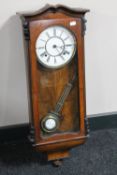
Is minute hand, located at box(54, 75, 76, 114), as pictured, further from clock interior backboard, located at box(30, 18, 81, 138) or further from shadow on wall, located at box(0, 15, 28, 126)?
shadow on wall, located at box(0, 15, 28, 126)

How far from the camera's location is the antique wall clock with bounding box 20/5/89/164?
1.25 meters

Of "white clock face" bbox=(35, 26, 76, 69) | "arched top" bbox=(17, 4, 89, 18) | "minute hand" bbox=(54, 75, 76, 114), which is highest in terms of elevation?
"arched top" bbox=(17, 4, 89, 18)

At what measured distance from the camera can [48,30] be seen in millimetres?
1271

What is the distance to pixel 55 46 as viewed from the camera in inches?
51.1

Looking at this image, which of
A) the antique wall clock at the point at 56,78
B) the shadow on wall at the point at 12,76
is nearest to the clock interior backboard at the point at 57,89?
the antique wall clock at the point at 56,78

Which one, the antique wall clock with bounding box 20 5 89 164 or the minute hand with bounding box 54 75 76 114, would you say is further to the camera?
the minute hand with bounding box 54 75 76 114

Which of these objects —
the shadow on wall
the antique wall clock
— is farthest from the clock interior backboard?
the shadow on wall

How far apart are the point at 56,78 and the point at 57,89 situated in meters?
0.05

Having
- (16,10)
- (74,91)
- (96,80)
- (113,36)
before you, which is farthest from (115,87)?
(16,10)

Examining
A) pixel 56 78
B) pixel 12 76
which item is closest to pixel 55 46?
pixel 56 78

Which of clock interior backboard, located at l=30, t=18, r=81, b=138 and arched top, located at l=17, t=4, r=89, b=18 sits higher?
arched top, located at l=17, t=4, r=89, b=18

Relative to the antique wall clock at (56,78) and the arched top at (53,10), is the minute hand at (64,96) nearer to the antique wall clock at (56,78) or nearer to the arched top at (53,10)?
the antique wall clock at (56,78)

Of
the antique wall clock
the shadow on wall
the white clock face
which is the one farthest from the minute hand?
the shadow on wall

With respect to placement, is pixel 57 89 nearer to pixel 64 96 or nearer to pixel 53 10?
pixel 64 96
